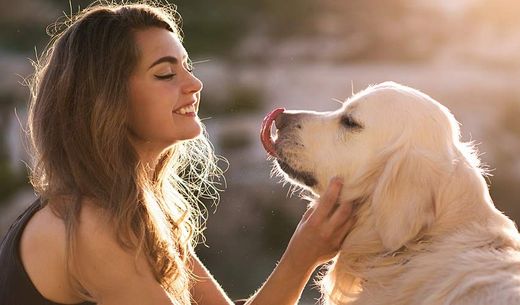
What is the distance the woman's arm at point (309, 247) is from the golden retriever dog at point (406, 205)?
0.05 m

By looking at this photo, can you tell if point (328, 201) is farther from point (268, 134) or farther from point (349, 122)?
point (268, 134)

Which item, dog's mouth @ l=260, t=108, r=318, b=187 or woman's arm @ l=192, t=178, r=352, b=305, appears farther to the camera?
dog's mouth @ l=260, t=108, r=318, b=187

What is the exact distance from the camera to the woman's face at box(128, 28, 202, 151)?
3584 mm

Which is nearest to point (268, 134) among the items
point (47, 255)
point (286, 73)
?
point (47, 255)

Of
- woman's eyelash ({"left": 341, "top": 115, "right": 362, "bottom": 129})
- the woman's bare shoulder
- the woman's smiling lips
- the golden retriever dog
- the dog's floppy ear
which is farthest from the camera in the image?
the woman's smiling lips

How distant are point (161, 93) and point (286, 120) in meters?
0.56

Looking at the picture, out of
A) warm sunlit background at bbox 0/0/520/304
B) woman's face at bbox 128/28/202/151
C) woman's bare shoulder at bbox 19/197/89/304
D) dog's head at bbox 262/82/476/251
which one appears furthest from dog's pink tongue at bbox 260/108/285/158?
warm sunlit background at bbox 0/0/520/304

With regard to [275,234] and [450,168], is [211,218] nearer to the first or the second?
[275,234]

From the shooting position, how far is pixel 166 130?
361 centimetres

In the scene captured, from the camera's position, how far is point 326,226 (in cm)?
345

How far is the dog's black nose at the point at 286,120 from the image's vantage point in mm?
3709

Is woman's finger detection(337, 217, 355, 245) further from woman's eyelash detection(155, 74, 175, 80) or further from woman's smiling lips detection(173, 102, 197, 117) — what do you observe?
woman's eyelash detection(155, 74, 175, 80)

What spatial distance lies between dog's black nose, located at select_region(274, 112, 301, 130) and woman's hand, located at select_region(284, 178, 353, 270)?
0.36 meters

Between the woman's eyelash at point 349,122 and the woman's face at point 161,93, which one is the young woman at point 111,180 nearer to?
the woman's face at point 161,93
